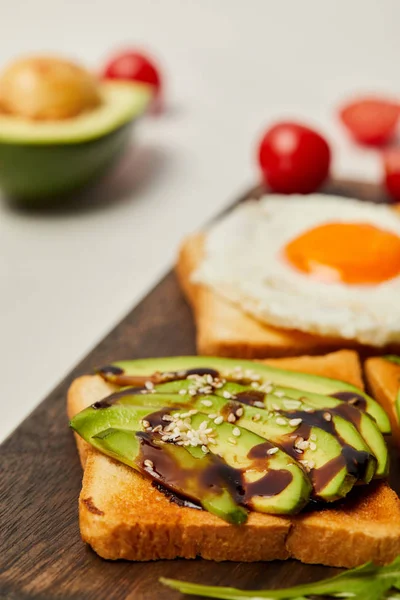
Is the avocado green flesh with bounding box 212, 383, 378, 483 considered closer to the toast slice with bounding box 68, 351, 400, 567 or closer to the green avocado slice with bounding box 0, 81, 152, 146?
the toast slice with bounding box 68, 351, 400, 567

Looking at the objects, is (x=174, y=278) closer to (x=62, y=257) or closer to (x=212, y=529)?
(x=62, y=257)

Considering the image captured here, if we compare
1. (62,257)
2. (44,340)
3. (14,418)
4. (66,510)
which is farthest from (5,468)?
(62,257)

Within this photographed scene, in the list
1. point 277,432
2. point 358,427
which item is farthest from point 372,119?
point 277,432

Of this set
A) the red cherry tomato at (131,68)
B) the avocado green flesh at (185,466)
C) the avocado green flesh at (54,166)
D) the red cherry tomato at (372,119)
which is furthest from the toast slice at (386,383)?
the red cherry tomato at (131,68)


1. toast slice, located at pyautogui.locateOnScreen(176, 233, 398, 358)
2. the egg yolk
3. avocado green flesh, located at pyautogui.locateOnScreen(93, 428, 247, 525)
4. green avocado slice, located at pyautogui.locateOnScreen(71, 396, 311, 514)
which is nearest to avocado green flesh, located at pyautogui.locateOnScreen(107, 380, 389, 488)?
green avocado slice, located at pyautogui.locateOnScreen(71, 396, 311, 514)

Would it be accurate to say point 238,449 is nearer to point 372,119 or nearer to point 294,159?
point 294,159
